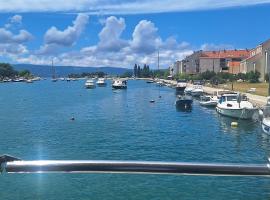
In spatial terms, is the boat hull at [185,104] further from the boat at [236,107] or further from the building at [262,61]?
the building at [262,61]

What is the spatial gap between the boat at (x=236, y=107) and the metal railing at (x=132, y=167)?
52.7 meters

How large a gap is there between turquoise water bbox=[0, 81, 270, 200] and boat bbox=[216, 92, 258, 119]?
3.75 feet

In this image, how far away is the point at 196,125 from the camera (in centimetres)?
5247

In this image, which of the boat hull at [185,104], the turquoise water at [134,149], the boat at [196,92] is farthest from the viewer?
the boat at [196,92]

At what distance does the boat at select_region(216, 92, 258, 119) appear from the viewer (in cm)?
5500

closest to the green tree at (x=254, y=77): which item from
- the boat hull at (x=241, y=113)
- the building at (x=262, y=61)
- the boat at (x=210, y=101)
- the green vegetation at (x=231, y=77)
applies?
the green vegetation at (x=231, y=77)

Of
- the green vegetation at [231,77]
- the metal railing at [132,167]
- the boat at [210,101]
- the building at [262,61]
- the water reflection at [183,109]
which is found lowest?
the water reflection at [183,109]

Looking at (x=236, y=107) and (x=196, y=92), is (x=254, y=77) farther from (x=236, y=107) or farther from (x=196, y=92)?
(x=236, y=107)

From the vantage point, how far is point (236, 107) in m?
56.9

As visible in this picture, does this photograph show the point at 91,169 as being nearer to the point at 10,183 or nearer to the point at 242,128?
the point at 10,183

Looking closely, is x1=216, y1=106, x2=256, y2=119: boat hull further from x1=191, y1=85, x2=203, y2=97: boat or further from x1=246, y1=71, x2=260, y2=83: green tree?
x1=246, y1=71, x2=260, y2=83: green tree

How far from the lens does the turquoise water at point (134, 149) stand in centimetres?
2155

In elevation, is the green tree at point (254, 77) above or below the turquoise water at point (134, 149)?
above

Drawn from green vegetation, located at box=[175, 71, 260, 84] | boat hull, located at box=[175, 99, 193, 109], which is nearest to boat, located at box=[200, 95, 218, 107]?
boat hull, located at box=[175, 99, 193, 109]
